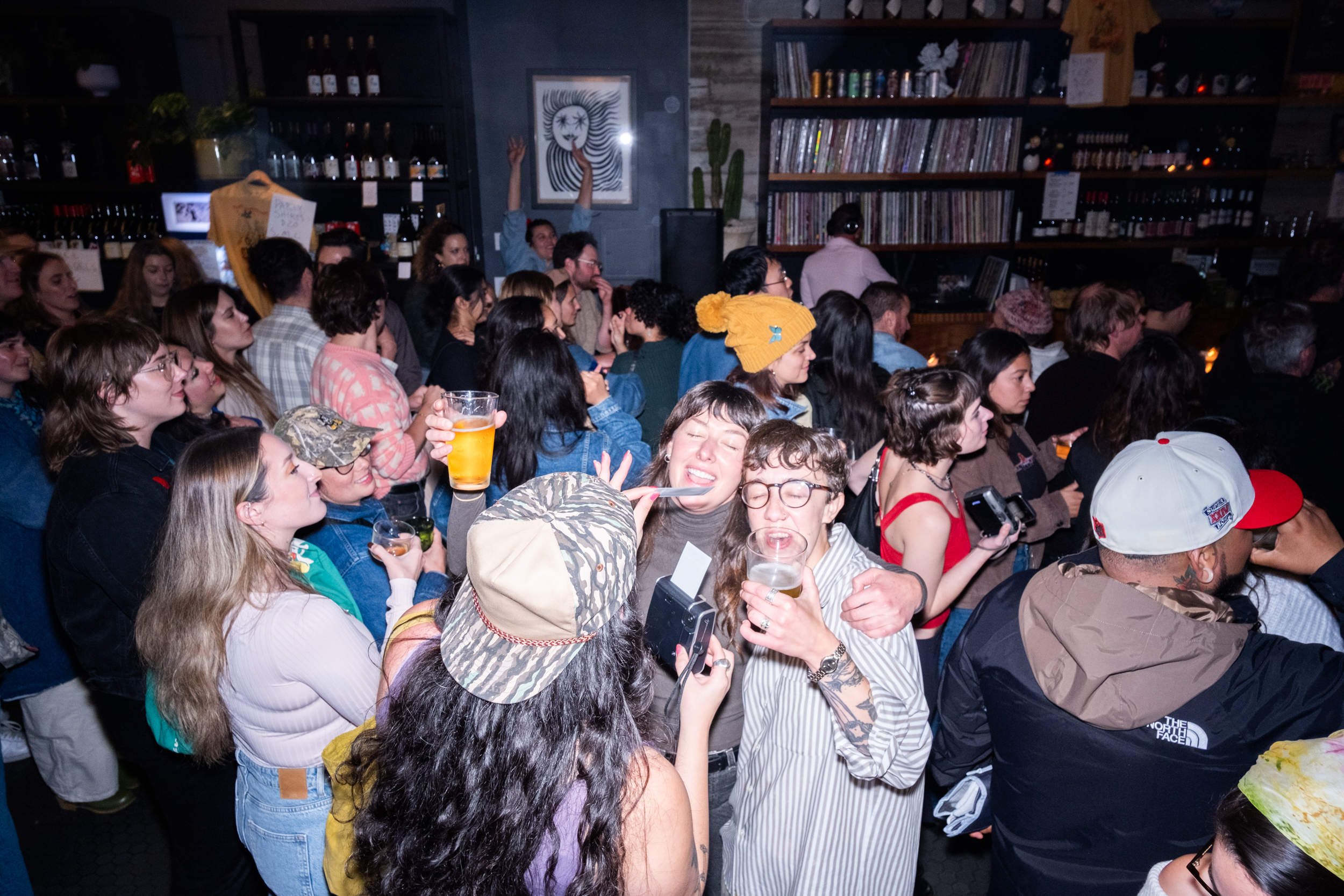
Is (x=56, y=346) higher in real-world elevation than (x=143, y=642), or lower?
higher

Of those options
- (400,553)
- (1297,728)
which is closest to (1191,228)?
(1297,728)

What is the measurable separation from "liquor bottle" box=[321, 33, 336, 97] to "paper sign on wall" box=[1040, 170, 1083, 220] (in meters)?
5.51

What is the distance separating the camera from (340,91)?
5996 millimetres

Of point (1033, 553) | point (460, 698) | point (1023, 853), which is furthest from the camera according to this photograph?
point (1033, 553)

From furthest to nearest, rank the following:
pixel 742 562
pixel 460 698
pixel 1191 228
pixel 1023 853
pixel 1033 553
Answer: pixel 1191 228, pixel 1033 553, pixel 742 562, pixel 1023 853, pixel 460 698

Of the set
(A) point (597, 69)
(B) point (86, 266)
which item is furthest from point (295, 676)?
(A) point (597, 69)

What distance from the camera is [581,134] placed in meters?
6.50

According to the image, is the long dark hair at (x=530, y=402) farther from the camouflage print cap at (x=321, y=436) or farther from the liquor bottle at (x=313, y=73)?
the liquor bottle at (x=313, y=73)

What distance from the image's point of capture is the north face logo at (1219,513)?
1443 millimetres

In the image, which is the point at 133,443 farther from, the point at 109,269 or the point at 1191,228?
the point at 1191,228

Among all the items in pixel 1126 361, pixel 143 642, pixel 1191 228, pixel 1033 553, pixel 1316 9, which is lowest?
pixel 1033 553

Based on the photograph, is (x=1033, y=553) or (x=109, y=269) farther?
(x=109, y=269)

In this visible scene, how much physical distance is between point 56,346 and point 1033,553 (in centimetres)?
334

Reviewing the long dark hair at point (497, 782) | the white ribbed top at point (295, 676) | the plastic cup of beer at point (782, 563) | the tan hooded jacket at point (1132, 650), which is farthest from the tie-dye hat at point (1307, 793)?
the white ribbed top at point (295, 676)
